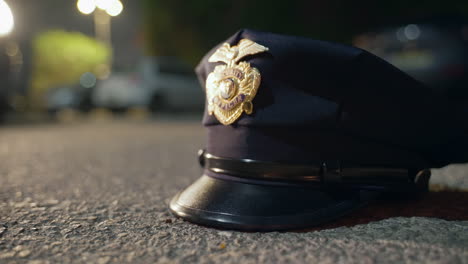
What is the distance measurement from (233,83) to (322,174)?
1.43 feet

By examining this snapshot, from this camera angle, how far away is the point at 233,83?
1.51 m

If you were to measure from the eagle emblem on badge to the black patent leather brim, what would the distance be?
26cm

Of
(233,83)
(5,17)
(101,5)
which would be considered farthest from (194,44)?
(233,83)

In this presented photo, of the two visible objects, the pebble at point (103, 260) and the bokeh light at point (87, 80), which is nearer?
the pebble at point (103, 260)

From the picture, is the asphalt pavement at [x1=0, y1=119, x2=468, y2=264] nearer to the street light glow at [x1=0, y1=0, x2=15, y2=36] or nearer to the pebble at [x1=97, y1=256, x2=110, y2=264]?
the pebble at [x1=97, y1=256, x2=110, y2=264]

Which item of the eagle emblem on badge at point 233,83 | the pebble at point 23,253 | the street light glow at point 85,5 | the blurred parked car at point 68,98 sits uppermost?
the street light glow at point 85,5

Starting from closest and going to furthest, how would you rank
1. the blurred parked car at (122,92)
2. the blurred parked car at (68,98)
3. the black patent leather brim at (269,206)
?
the black patent leather brim at (269,206) < the blurred parked car at (122,92) < the blurred parked car at (68,98)

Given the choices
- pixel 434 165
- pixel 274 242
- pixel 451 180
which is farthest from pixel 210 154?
pixel 451 180

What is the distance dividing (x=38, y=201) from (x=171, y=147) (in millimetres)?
2362

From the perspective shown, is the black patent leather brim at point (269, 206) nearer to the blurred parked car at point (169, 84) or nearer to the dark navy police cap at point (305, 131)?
the dark navy police cap at point (305, 131)

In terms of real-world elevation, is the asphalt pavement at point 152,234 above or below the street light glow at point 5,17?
below

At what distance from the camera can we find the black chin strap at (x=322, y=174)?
1.46m

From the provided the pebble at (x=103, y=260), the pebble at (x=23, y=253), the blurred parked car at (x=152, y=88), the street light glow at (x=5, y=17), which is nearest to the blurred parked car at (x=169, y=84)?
the blurred parked car at (x=152, y=88)

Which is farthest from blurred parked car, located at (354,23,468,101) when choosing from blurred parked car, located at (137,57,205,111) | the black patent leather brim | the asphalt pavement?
blurred parked car, located at (137,57,205,111)
